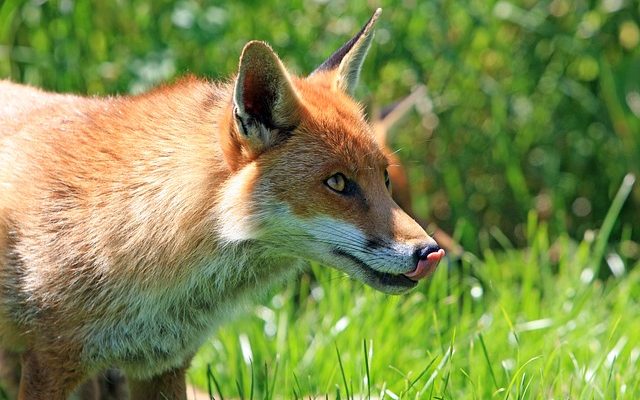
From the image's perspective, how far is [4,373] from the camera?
452 cm

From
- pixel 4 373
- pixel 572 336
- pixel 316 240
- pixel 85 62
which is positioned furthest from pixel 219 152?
pixel 85 62

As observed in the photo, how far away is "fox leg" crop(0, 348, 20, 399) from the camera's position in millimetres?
4484

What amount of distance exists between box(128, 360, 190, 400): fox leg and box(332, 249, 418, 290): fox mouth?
97 cm

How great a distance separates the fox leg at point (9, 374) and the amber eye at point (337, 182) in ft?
5.61

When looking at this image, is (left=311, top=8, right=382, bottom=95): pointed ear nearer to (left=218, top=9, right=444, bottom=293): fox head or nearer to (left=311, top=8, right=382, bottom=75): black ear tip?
(left=311, top=8, right=382, bottom=75): black ear tip

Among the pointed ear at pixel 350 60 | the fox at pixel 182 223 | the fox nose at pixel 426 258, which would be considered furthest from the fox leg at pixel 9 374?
the fox nose at pixel 426 258

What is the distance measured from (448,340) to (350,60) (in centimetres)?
153

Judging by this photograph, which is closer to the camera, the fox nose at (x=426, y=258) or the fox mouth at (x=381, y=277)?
the fox nose at (x=426, y=258)

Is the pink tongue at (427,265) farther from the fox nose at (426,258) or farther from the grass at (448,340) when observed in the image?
the grass at (448,340)

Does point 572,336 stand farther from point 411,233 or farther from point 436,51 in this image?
point 436,51

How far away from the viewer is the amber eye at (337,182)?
12.2ft

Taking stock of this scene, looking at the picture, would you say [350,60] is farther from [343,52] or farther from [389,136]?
[389,136]

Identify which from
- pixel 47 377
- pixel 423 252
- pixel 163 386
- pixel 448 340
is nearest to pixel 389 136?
pixel 448 340

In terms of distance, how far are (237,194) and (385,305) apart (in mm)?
1794
